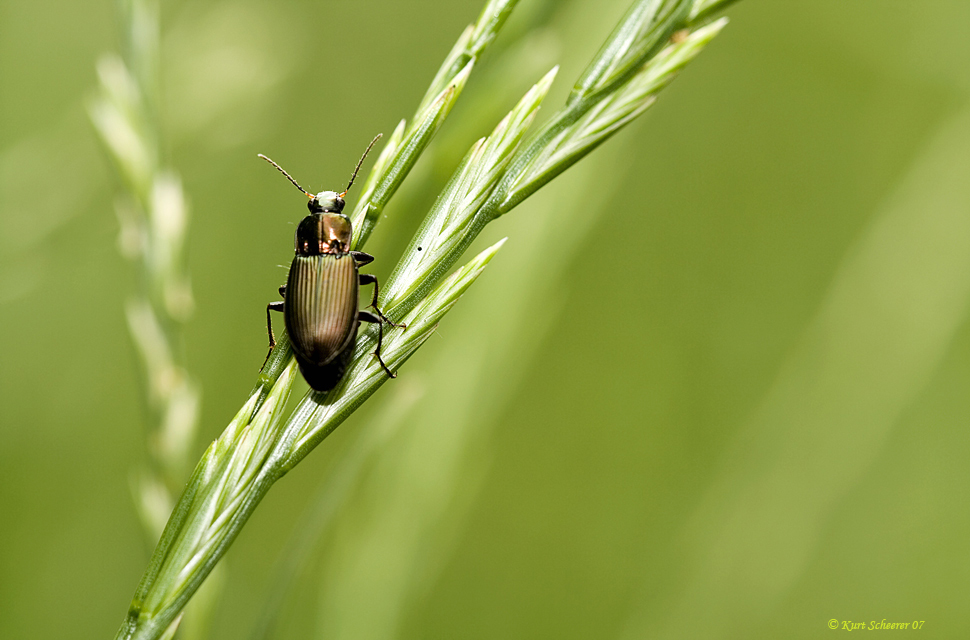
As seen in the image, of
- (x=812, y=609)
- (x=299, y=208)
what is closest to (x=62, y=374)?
(x=299, y=208)

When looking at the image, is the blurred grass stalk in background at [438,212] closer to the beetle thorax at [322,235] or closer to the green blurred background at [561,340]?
the green blurred background at [561,340]

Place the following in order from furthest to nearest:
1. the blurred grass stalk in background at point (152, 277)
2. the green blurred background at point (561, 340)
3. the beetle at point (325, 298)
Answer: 1. the green blurred background at point (561, 340)
2. the blurred grass stalk in background at point (152, 277)
3. the beetle at point (325, 298)

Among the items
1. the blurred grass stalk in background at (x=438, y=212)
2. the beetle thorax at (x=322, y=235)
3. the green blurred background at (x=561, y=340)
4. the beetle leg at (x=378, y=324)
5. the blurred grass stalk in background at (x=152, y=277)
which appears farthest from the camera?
the beetle thorax at (x=322, y=235)

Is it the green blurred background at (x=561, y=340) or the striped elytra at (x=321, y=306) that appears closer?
the striped elytra at (x=321, y=306)

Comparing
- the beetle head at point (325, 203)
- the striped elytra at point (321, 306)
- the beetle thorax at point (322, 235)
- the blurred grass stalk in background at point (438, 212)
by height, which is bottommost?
the blurred grass stalk in background at point (438, 212)

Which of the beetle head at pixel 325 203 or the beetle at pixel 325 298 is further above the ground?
the beetle head at pixel 325 203

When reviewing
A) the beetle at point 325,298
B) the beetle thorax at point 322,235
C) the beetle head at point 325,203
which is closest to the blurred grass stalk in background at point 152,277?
the beetle at point 325,298

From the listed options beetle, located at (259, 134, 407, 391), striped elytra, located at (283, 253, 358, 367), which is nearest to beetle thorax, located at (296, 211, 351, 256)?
beetle, located at (259, 134, 407, 391)
